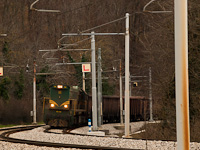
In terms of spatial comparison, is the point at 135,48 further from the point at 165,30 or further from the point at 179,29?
the point at 179,29

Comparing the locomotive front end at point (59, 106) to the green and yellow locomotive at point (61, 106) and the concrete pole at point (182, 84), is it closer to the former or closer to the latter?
the green and yellow locomotive at point (61, 106)

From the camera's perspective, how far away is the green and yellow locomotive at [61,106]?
30.5m

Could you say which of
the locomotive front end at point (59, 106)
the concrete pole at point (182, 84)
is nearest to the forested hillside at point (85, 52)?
the locomotive front end at point (59, 106)

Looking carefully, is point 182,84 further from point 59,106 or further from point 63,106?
point 59,106

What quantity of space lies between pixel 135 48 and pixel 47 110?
81207 millimetres

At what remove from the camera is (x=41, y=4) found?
388ft

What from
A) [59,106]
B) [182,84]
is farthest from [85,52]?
[182,84]

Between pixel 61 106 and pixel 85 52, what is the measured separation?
4688 centimetres

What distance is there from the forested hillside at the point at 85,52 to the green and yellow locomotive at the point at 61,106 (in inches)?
127

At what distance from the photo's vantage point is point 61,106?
100ft

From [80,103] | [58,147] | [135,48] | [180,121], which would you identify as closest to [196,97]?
[80,103]

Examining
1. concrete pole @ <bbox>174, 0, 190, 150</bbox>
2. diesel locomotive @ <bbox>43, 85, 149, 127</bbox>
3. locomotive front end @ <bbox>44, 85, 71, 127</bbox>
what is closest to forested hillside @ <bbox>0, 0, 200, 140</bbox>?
locomotive front end @ <bbox>44, 85, 71, 127</bbox>

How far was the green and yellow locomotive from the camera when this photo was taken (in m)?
30.5

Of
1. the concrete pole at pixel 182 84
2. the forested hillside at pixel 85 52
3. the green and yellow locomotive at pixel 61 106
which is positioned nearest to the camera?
the concrete pole at pixel 182 84
